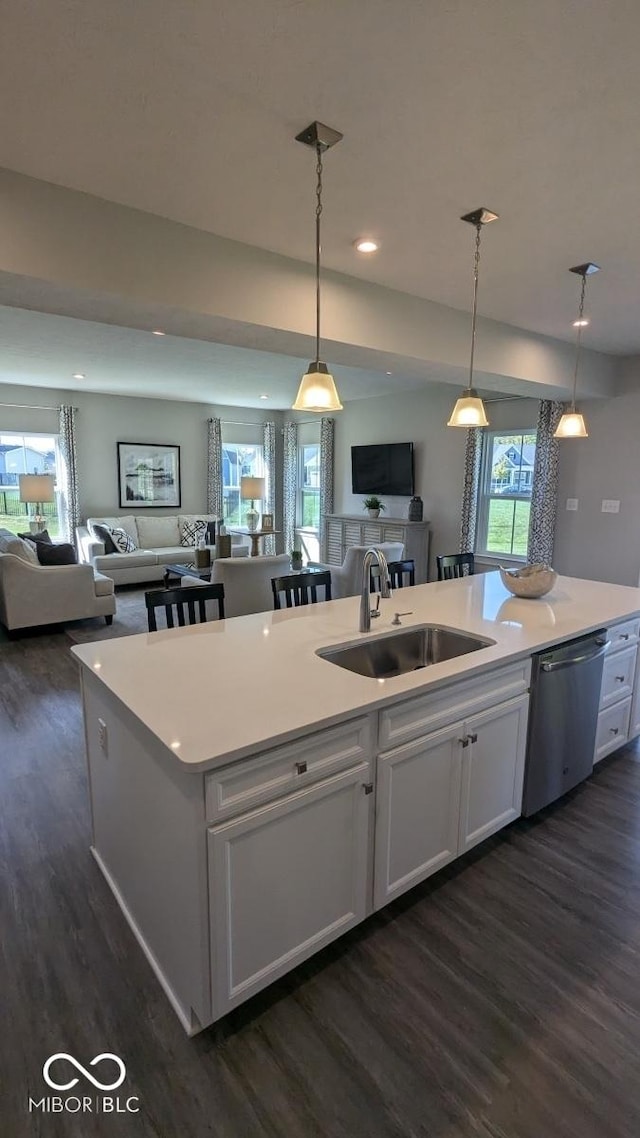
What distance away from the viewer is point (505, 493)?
633 cm

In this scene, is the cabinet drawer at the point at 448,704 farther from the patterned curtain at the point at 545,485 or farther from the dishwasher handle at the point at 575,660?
the patterned curtain at the point at 545,485

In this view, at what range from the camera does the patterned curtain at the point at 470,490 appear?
6.35 m

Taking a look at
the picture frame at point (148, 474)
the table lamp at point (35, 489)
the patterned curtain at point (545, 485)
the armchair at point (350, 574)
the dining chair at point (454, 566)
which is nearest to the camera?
the dining chair at point (454, 566)

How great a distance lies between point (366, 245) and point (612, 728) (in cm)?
289

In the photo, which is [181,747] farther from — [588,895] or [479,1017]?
[588,895]

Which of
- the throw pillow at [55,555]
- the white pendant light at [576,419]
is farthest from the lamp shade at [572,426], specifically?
the throw pillow at [55,555]

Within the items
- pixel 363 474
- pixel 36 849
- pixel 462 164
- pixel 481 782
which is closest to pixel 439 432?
pixel 363 474

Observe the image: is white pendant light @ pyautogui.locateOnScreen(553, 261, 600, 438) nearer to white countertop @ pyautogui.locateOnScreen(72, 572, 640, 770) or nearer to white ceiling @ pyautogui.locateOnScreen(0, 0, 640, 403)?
white ceiling @ pyautogui.locateOnScreen(0, 0, 640, 403)

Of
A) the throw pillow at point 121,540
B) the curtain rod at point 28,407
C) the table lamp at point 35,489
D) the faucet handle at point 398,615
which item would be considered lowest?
the throw pillow at point 121,540

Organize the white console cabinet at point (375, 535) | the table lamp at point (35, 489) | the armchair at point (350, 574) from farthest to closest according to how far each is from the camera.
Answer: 1. the white console cabinet at point (375, 535)
2. the table lamp at point (35, 489)
3. the armchair at point (350, 574)

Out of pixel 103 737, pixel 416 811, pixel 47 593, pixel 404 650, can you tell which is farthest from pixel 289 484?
pixel 416 811

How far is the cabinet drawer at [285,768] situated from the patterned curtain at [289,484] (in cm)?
813

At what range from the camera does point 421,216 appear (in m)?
2.40

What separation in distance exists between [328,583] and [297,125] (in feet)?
6.67
